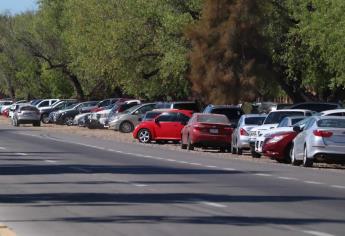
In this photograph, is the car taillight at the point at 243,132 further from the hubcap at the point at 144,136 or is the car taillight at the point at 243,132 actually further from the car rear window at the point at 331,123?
the hubcap at the point at 144,136

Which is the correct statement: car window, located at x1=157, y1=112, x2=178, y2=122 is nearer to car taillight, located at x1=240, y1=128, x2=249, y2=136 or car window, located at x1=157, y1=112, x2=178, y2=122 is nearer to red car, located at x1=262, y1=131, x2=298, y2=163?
car taillight, located at x1=240, y1=128, x2=249, y2=136

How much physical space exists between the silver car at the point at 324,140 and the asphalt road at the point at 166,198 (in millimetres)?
572

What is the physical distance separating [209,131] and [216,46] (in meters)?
12.0

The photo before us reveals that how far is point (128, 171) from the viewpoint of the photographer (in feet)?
80.3

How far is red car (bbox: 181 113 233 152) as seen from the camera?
36219mm

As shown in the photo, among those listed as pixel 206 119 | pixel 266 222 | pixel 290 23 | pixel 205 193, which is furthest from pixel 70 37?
pixel 266 222

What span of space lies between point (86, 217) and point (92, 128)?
153 feet

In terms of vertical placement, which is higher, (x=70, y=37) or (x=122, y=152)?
(x=70, y=37)

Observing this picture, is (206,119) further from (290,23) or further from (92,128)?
(92,128)

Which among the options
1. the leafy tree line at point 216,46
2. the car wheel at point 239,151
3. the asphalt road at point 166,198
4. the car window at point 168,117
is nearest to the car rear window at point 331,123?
the asphalt road at point 166,198

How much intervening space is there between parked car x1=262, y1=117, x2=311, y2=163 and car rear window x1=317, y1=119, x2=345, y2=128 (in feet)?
6.88

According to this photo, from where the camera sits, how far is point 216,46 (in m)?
47.4

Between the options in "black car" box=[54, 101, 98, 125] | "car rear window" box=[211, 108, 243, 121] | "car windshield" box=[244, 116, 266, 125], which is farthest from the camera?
"black car" box=[54, 101, 98, 125]

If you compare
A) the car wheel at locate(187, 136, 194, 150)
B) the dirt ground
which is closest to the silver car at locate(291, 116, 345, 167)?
the dirt ground
